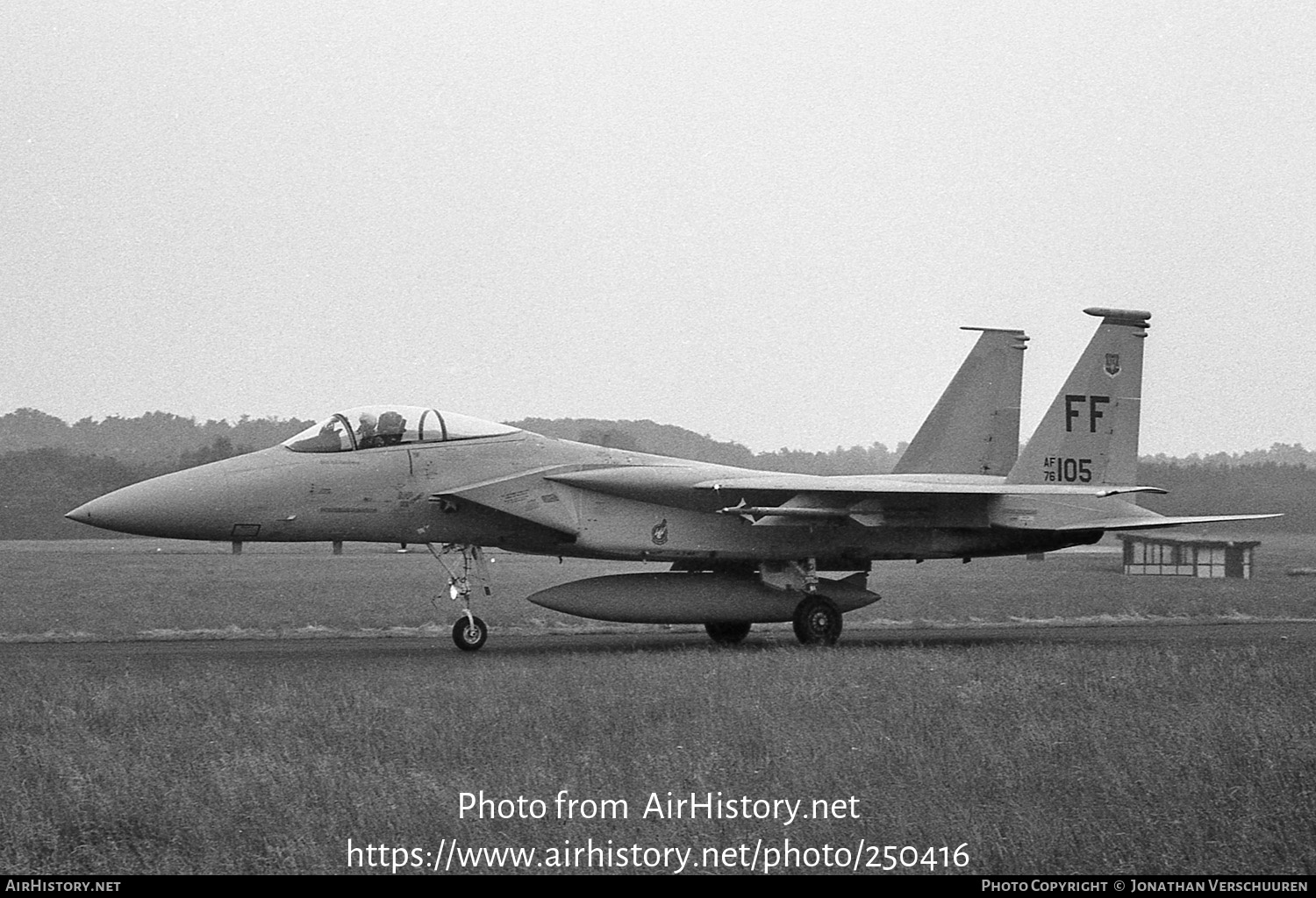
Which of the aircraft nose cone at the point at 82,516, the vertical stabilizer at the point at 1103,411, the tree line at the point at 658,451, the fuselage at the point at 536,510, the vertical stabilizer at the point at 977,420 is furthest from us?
the tree line at the point at 658,451

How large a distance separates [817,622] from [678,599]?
1476mm

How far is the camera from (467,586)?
570 inches

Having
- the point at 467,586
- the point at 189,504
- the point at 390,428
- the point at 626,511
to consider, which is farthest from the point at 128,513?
the point at 626,511

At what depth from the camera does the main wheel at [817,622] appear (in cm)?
1453

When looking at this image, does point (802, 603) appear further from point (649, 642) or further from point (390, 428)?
point (390, 428)

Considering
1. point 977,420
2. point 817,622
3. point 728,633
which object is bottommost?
point 728,633

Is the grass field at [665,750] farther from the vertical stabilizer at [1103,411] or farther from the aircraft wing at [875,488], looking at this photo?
the vertical stabilizer at [1103,411]

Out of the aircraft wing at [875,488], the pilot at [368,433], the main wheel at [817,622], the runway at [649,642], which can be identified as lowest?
the runway at [649,642]

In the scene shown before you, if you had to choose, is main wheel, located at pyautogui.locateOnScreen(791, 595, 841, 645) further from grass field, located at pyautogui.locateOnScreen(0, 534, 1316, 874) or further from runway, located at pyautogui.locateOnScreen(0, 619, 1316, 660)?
grass field, located at pyautogui.locateOnScreen(0, 534, 1316, 874)

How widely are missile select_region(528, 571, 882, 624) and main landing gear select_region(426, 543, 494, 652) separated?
0.68m

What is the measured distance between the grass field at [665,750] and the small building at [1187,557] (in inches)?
757

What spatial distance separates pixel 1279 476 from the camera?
4288 cm

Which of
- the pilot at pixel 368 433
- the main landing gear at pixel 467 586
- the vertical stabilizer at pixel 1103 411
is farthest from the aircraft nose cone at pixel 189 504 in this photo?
the vertical stabilizer at pixel 1103 411

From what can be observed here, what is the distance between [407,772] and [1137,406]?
1178 cm
